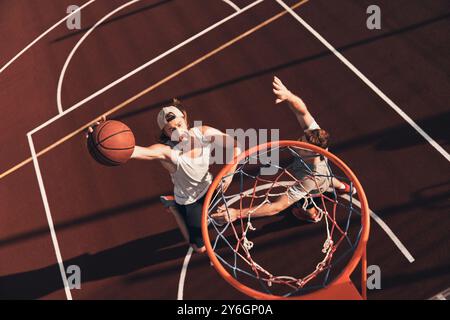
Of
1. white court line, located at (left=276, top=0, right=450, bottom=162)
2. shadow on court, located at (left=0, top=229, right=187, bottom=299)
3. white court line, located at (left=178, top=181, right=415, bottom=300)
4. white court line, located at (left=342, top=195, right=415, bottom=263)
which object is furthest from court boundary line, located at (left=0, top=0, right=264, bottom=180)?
white court line, located at (left=342, top=195, right=415, bottom=263)

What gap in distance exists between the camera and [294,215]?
241 inches

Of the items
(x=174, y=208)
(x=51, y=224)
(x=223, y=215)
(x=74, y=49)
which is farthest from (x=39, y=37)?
(x=223, y=215)

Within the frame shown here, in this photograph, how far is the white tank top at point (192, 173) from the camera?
4.86m

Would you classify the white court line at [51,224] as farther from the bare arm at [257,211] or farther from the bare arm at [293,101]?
the bare arm at [293,101]

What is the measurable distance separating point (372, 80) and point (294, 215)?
10.8ft

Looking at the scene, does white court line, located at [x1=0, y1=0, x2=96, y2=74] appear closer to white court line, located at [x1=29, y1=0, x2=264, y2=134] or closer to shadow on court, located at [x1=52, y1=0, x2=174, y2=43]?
shadow on court, located at [x1=52, y1=0, x2=174, y2=43]

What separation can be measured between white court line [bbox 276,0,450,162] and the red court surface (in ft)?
0.22

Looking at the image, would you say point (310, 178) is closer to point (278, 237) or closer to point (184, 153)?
point (278, 237)

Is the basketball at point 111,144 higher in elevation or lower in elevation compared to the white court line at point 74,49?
lower

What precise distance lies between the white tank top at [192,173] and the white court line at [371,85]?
3944mm

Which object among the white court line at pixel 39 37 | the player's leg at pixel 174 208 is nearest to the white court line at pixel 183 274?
the player's leg at pixel 174 208

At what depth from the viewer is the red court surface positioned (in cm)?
600

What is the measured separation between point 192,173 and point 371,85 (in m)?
4.35
